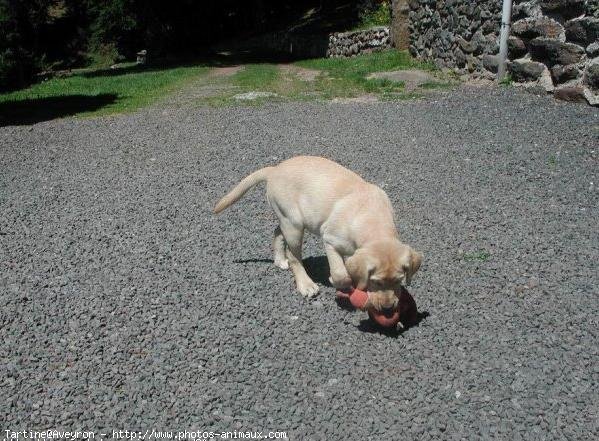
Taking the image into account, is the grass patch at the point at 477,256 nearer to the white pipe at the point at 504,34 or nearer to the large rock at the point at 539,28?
the large rock at the point at 539,28

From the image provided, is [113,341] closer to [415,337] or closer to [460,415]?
[415,337]

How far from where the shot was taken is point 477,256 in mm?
5242

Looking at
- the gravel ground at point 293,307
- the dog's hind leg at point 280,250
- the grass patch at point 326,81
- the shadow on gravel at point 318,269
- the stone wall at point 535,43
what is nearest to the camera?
the gravel ground at point 293,307

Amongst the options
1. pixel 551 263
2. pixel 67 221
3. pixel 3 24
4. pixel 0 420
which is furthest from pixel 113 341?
pixel 3 24

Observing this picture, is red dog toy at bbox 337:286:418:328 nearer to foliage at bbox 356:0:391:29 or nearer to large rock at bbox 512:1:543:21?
large rock at bbox 512:1:543:21

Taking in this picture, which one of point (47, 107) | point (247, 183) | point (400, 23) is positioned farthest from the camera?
point (400, 23)

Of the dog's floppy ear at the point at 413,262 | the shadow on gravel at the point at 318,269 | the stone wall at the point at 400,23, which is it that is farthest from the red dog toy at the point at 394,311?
the stone wall at the point at 400,23

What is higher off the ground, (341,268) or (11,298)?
(341,268)

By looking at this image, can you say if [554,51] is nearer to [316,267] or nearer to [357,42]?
[316,267]

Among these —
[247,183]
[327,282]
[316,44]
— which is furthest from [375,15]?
[327,282]

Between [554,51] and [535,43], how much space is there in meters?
0.52

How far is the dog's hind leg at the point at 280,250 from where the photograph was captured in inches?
204

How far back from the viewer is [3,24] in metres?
21.5

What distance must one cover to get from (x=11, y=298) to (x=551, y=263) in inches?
190
